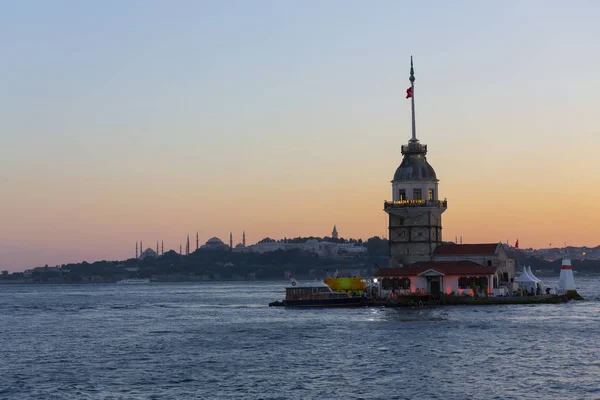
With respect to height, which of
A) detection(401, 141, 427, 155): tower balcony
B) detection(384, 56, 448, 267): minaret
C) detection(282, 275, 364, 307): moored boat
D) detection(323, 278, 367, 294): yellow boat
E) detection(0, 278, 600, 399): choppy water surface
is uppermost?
detection(401, 141, 427, 155): tower balcony

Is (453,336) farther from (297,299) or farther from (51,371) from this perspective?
(297,299)

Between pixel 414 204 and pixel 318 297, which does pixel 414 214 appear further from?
pixel 318 297

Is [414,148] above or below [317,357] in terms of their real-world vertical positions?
above

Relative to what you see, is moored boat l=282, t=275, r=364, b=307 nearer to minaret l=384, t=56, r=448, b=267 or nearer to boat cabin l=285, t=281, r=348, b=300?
boat cabin l=285, t=281, r=348, b=300

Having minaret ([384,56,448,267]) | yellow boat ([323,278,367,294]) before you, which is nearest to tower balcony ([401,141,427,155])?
minaret ([384,56,448,267])

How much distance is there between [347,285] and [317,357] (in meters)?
60.4

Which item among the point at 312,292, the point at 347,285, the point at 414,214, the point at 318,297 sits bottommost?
the point at 318,297

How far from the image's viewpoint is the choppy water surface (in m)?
48.4

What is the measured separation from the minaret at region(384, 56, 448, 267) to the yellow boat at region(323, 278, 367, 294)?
6.75 m

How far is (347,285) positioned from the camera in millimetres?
121938

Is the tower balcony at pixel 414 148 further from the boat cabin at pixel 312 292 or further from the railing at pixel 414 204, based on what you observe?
the boat cabin at pixel 312 292

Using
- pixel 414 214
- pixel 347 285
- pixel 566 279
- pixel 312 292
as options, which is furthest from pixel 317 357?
pixel 566 279

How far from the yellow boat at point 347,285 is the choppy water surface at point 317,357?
66.9 ft

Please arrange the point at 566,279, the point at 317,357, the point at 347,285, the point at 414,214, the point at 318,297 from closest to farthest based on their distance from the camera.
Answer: the point at 317,357 → the point at 318,297 → the point at 414,214 → the point at 347,285 → the point at 566,279
